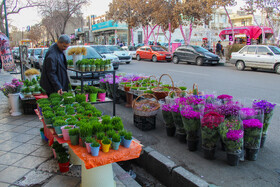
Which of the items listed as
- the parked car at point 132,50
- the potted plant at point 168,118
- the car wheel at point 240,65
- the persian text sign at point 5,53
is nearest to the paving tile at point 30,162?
the potted plant at point 168,118

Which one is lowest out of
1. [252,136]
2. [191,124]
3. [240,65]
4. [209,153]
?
[209,153]

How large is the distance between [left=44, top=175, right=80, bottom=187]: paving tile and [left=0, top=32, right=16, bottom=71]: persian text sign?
10058mm

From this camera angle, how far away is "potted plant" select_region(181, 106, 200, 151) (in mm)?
3617

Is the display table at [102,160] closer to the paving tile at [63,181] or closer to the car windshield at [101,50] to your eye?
the paving tile at [63,181]

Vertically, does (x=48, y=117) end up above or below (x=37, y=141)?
above

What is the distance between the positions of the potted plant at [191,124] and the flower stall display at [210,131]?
0.52ft

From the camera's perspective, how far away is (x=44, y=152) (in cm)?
393

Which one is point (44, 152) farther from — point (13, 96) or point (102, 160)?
point (13, 96)

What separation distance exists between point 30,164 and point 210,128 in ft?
9.16

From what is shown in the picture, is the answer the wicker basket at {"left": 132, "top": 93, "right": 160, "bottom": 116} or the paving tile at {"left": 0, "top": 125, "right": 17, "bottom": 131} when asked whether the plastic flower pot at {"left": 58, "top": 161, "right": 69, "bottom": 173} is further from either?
the paving tile at {"left": 0, "top": 125, "right": 17, "bottom": 131}

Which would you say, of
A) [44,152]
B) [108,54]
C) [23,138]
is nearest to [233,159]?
[44,152]

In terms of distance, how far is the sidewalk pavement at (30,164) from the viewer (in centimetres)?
308

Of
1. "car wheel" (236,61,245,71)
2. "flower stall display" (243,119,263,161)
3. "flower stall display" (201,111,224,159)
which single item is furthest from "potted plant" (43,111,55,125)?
"car wheel" (236,61,245,71)

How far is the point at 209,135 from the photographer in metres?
3.39
